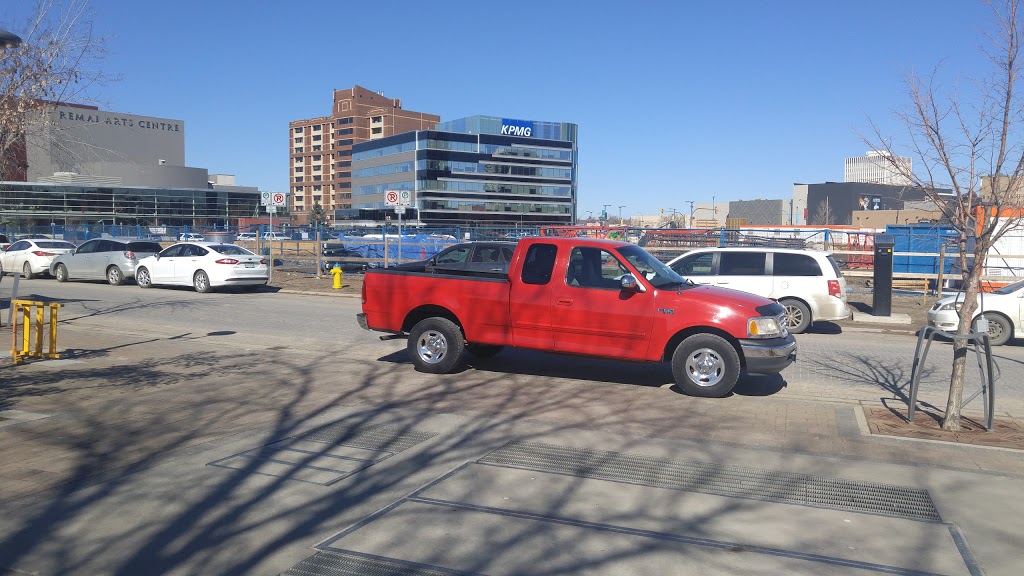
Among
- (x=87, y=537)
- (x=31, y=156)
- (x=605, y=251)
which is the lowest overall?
(x=87, y=537)

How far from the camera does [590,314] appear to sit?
9602 millimetres

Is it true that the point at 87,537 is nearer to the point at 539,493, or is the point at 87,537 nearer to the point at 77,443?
the point at 77,443

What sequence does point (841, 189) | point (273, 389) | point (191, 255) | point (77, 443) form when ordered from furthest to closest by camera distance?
point (841, 189), point (191, 255), point (273, 389), point (77, 443)

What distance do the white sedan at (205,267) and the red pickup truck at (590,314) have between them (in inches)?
519

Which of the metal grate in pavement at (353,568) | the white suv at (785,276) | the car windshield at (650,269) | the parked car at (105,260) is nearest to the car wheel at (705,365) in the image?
the car windshield at (650,269)

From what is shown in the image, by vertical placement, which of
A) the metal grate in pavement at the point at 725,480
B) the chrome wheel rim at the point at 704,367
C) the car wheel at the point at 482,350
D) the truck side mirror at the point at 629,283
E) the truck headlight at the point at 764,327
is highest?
the truck side mirror at the point at 629,283

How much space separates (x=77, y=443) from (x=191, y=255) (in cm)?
1723

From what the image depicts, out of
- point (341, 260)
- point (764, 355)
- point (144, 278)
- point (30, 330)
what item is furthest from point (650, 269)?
point (144, 278)

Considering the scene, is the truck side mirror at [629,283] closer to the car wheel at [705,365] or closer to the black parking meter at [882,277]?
the car wheel at [705,365]

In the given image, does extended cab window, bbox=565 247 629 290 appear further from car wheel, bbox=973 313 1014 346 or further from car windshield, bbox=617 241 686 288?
car wheel, bbox=973 313 1014 346

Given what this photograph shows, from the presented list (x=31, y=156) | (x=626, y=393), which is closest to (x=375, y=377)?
(x=626, y=393)

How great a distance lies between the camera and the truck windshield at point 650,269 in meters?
9.71

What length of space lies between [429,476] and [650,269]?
4702 mm

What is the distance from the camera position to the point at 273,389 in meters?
9.45
